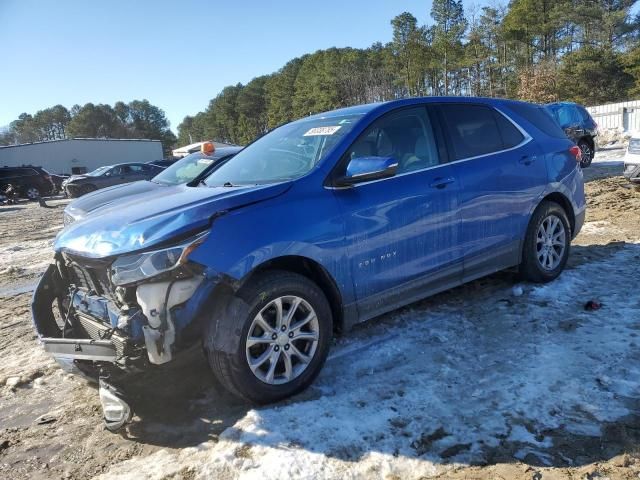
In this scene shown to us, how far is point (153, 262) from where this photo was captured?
2748mm

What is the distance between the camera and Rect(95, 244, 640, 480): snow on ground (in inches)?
101

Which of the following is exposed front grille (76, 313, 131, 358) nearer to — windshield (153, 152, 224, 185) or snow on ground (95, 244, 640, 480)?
snow on ground (95, 244, 640, 480)

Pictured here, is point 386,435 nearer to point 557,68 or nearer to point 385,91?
point 557,68

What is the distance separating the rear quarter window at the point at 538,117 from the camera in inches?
195

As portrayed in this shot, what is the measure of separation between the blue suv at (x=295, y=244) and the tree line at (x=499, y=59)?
41.3 metres

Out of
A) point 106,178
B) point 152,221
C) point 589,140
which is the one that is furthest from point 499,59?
point 152,221

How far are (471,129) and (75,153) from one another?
58635mm

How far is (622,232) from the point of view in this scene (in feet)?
22.3

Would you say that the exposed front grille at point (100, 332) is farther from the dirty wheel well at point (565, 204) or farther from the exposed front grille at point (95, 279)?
the dirty wheel well at point (565, 204)

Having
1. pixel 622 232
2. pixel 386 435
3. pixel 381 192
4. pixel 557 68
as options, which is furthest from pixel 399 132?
pixel 557 68

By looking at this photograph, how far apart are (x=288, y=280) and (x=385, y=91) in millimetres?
58084

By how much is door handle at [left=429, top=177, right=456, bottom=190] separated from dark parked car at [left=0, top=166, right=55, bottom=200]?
2857 centimetres

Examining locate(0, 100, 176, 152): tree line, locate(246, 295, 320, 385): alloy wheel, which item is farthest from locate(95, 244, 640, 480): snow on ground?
locate(0, 100, 176, 152): tree line

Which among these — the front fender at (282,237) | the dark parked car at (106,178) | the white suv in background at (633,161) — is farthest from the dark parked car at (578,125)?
the dark parked car at (106,178)
